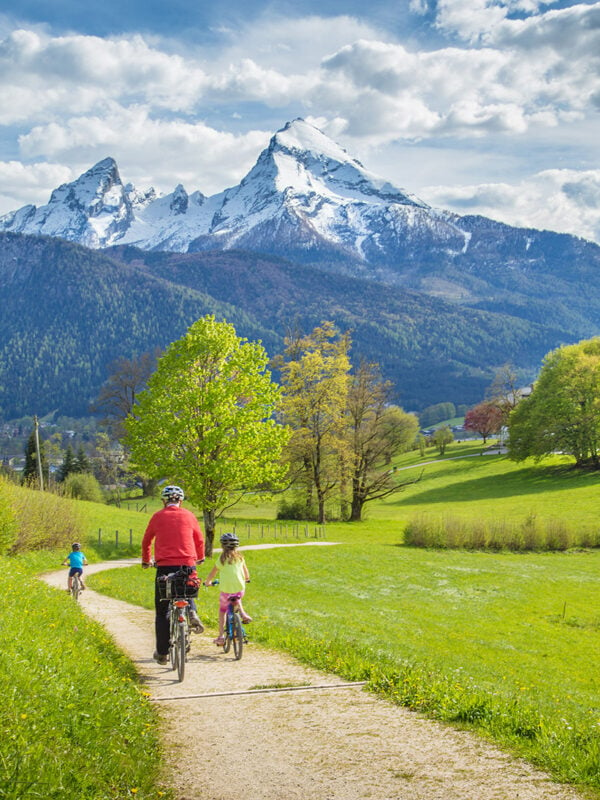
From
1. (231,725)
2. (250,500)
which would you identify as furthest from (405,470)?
(231,725)

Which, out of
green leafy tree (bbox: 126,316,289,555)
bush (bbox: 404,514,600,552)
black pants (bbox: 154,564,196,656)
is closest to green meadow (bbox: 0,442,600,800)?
black pants (bbox: 154,564,196,656)

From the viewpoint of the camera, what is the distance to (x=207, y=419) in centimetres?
3553

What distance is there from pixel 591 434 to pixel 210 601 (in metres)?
66.6

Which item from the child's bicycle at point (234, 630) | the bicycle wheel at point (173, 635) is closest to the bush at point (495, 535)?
the child's bicycle at point (234, 630)

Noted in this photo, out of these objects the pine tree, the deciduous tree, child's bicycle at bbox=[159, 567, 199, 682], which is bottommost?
child's bicycle at bbox=[159, 567, 199, 682]

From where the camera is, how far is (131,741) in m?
7.54

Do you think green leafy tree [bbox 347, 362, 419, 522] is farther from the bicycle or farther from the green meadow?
the bicycle

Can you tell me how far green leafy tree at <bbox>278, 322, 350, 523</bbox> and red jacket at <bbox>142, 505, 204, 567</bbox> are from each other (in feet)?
144

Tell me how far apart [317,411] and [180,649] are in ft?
154

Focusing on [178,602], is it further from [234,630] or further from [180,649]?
[234,630]

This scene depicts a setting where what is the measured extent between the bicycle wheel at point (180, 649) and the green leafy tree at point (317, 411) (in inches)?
A: 1766

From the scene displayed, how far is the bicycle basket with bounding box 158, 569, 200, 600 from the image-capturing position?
37.3ft

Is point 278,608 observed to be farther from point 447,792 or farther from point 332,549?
point 332,549

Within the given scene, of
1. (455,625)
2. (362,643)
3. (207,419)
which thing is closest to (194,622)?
(362,643)
